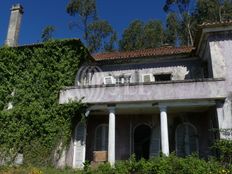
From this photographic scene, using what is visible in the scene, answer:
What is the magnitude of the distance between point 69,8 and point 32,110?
73.8 feet

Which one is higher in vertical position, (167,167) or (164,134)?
(164,134)

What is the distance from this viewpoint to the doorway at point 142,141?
662 inches

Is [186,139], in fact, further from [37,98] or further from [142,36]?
[142,36]

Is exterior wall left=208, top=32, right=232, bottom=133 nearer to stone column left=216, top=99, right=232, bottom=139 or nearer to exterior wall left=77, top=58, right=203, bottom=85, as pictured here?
stone column left=216, top=99, right=232, bottom=139

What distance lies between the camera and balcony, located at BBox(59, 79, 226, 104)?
13.8 metres

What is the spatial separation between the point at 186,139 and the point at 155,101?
355cm

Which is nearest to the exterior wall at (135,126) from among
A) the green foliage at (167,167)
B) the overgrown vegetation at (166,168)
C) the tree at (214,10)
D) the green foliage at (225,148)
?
the green foliage at (225,148)

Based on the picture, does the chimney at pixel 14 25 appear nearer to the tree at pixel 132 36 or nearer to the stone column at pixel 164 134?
the stone column at pixel 164 134

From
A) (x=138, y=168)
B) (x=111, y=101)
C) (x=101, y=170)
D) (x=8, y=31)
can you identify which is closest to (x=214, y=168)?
(x=138, y=168)

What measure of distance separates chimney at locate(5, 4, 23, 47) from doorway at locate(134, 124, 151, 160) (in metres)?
10.4

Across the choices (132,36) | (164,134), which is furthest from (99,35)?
(164,134)

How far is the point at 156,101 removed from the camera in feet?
47.4

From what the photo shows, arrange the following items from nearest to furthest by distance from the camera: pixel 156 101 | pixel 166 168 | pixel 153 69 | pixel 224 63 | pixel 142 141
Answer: pixel 166 168, pixel 224 63, pixel 156 101, pixel 142 141, pixel 153 69

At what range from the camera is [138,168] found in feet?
35.3
